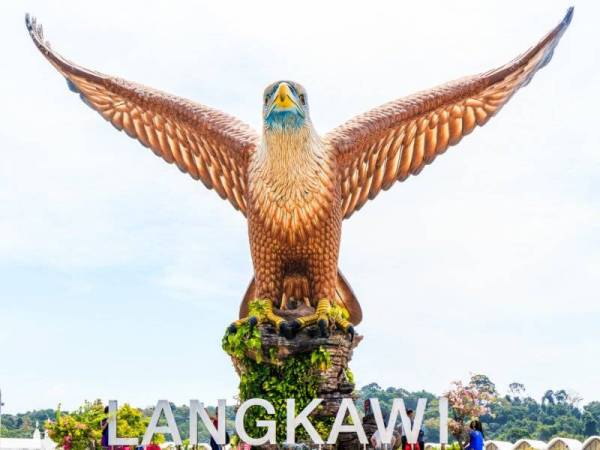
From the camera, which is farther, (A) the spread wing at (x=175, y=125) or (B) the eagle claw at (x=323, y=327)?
(A) the spread wing at (x=175, y=125)

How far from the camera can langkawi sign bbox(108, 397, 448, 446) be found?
9.88 meters

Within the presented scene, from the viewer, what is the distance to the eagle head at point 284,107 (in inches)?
421

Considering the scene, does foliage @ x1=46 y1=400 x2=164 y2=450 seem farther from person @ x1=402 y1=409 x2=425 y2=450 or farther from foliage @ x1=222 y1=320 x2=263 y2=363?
person @ x1=402 y1=409 x2=425 y2=450

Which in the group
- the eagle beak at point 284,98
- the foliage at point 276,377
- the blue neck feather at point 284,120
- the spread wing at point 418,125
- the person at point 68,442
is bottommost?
the person at point 68,442

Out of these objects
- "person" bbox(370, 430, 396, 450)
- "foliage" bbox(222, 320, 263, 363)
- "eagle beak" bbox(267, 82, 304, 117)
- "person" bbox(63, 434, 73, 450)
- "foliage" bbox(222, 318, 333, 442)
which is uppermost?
"eagle beak" bbox(267, 82, 304, 117)

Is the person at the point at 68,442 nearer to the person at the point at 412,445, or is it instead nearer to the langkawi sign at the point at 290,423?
the langkawi sign at the point at 290,423

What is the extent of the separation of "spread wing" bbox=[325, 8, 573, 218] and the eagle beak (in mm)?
1346

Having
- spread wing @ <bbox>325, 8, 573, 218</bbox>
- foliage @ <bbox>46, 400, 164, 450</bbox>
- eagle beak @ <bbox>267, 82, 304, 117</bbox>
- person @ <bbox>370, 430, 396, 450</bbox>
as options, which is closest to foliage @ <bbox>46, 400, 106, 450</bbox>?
foliage @ <bbox>46, 400, 164, 450</bbox>

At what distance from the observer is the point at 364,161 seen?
12719 millimetres

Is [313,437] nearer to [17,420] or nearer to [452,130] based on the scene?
[452,130]

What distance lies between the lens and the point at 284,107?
1072cm

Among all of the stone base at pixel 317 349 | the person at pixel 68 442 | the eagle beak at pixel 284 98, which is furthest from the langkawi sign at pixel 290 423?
the eagle beak at pixel 284 98

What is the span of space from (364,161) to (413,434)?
4335mm

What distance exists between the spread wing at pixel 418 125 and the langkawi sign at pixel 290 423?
143 inches
